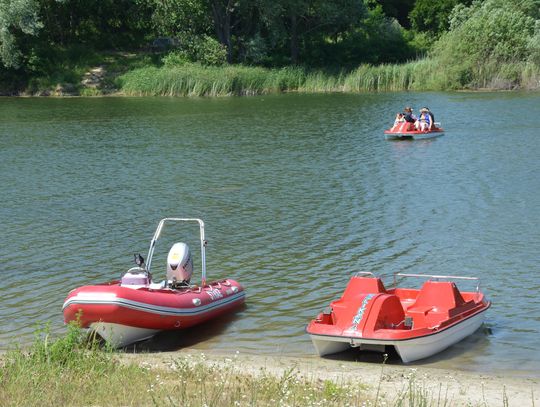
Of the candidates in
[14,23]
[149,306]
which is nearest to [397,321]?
[149,306]

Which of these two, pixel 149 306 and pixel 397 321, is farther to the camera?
pixel 149 306

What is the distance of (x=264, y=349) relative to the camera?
1200cm

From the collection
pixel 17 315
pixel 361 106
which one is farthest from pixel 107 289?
pixel 361 106

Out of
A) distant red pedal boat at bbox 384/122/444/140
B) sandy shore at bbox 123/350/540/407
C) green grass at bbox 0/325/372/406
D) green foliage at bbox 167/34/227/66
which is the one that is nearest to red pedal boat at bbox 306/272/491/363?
sandy shore at bbox 123/350/540/407

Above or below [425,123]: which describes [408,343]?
below

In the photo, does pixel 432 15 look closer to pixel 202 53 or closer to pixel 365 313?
pixel 202 53

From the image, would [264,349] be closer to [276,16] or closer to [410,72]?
[410,72]

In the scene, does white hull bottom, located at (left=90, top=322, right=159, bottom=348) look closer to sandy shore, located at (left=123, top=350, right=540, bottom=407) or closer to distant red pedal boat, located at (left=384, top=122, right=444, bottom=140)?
sandy shore, located at (left=123, top=350, right=540, bottom=407)

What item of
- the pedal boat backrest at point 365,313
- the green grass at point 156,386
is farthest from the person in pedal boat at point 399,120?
the green grass at point 156,386

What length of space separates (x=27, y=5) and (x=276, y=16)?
15004 millimetres

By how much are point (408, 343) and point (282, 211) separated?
10203mm

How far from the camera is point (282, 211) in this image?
21016 mm

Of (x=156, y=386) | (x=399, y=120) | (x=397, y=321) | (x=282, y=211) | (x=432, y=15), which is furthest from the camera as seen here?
(x=432, y=15)

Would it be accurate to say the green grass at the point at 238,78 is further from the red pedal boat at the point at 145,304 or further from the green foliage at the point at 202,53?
the red pedal boat at the point at 145,304
